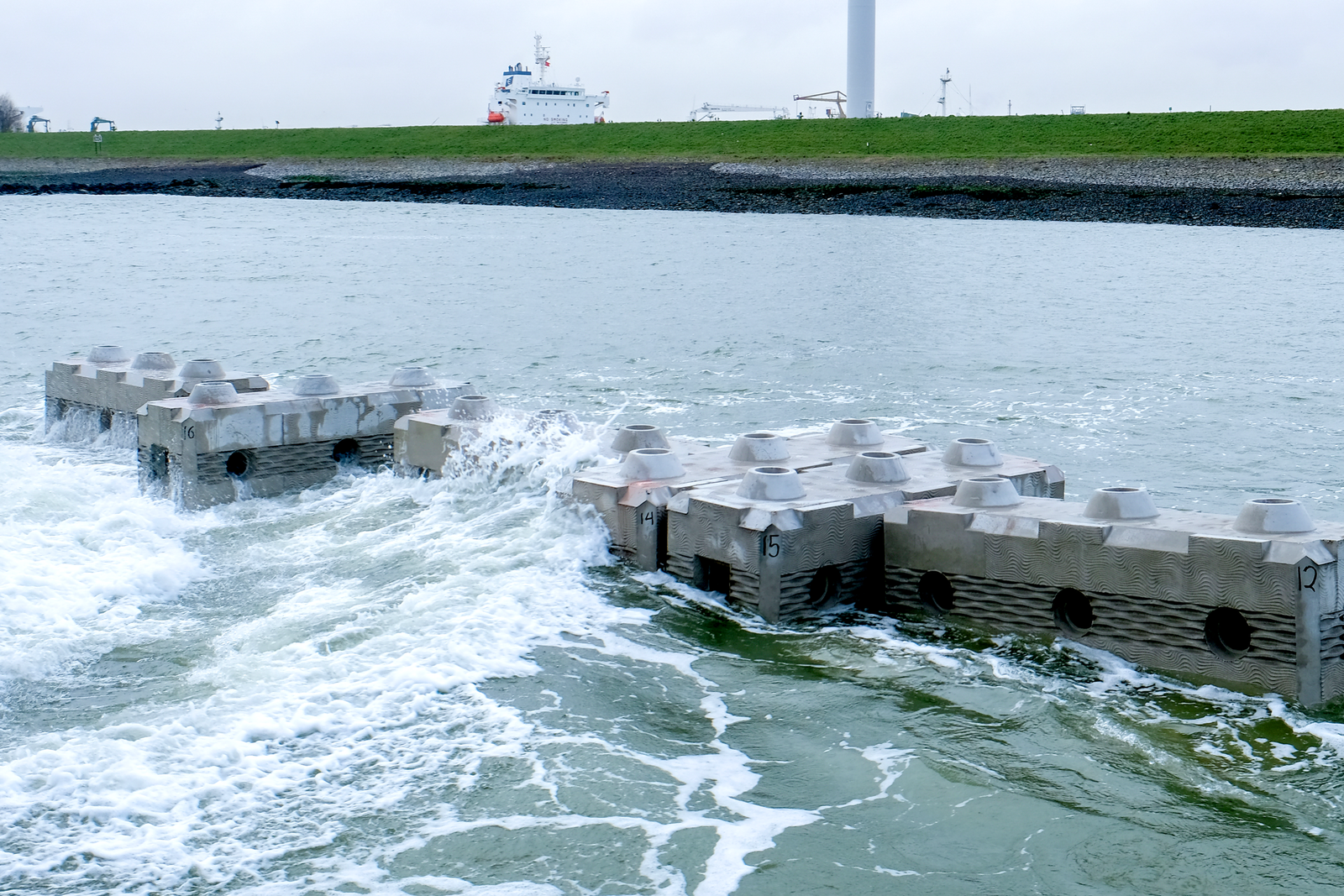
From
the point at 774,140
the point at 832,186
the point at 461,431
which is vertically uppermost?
the point at 774,140

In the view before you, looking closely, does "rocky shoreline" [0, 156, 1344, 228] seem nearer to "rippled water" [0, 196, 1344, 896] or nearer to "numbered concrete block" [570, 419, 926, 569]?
"rippled water" [0, 196, 1344, 896]

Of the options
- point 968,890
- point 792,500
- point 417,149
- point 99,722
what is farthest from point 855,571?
point 417,149

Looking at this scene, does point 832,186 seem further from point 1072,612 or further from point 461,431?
point 1072,612

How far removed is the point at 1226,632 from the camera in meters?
9.46

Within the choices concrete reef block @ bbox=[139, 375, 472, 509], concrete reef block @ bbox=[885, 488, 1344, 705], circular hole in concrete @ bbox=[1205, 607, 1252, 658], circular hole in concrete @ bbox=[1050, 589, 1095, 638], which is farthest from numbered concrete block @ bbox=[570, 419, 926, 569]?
circular hole in concrete @ bbox=[1205, 607, 1252, 658]

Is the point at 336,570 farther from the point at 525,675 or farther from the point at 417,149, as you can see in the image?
the point at 417,149

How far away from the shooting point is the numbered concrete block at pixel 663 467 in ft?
39.4

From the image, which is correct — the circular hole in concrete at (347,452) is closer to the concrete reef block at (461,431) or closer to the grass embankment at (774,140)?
the concrete reef block at (461,431)

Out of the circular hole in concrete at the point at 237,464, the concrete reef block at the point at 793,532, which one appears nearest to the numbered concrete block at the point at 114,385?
the circular hole in concrete at the point at 237,464

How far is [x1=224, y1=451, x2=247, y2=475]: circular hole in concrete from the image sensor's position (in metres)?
15.0

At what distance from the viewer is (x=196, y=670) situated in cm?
966

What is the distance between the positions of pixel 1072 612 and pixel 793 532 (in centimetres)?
203

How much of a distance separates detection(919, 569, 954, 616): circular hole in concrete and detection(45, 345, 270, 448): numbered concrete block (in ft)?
28.7

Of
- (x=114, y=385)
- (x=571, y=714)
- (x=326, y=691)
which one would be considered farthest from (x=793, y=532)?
(x=114, y=385)
